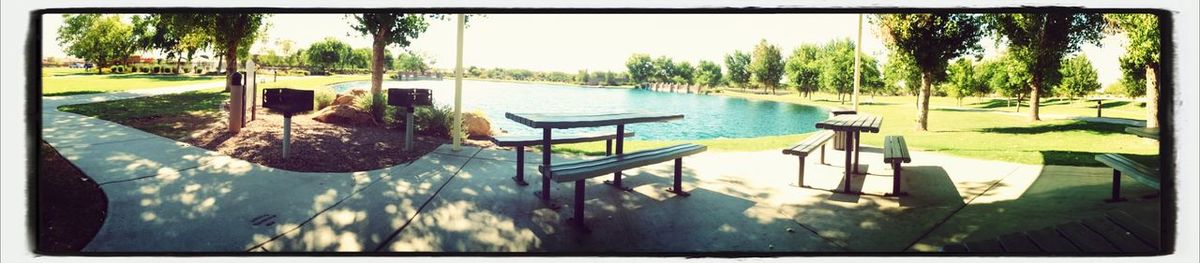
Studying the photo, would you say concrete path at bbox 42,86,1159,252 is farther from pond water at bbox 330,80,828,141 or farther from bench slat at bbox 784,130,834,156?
pond water at bbox 330,80,828,141

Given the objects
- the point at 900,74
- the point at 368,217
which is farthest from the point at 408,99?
the point at 900,74

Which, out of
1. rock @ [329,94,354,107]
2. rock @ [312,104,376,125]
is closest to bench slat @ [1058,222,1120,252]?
rock @ [312,104,376,125]

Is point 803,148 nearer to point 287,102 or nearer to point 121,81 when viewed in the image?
point 287,102

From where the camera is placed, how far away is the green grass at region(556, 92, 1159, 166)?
192 inches

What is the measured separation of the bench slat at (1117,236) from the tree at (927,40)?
223 centimetres

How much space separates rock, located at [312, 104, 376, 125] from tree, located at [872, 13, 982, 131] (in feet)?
23.9

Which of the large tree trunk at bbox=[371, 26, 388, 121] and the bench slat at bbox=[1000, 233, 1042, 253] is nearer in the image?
the bench slat at bbox=[1000, 233, 1042, 253]

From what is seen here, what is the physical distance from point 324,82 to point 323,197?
5205 mm

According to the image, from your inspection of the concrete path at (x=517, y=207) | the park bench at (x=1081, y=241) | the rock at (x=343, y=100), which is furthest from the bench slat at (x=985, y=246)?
the rock at (x=343, y=100)

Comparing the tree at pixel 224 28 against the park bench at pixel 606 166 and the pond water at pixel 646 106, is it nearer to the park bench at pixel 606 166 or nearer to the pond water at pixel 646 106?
the pond water at pixel 646 106

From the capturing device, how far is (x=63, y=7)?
3109 mm

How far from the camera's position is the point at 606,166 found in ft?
12.2
